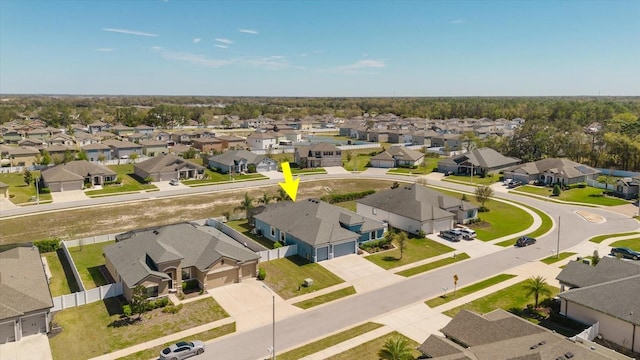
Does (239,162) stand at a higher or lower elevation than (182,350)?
higher

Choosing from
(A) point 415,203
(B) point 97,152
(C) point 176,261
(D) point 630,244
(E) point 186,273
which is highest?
(B) point 97,152

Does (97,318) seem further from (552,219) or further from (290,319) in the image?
(552,219)

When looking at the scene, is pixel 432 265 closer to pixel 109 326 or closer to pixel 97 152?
pixel 109 326

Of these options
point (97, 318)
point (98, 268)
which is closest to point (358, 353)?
point (97, 318)

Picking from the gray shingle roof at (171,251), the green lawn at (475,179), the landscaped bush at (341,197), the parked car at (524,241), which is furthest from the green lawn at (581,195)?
the gray shingle roof at (171,251)

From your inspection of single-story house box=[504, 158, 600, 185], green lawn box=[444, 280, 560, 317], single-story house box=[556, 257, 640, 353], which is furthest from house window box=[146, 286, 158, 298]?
single-story house box=[504, 158, 600, 185]

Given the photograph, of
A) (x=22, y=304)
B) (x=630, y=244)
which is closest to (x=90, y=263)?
(x=22, y=304)

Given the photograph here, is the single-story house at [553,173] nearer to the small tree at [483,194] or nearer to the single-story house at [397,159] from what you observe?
the single-story house at [397,159]
